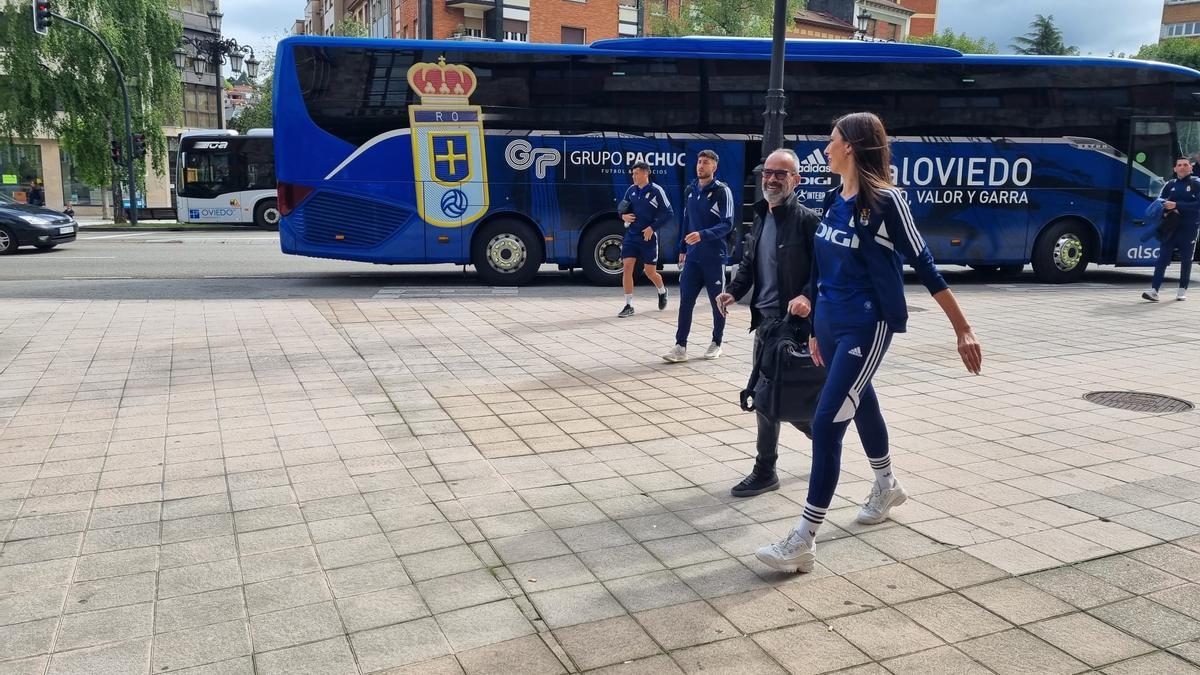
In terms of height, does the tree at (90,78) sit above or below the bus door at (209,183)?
above

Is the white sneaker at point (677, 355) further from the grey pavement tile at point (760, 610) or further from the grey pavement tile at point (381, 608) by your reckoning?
the grey pavement tile at point (381, 608)

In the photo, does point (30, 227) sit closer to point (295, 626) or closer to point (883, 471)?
point (295, 626)

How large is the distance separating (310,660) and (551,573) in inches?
41.6

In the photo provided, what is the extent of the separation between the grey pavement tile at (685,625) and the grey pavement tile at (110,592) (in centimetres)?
195

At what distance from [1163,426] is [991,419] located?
108 centimetres

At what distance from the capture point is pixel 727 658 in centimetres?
320

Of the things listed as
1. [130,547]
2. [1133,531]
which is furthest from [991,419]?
[130,547]

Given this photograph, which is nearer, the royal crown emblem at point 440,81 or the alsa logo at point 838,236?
the alsa logo at point 838,236

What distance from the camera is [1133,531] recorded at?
431 cm

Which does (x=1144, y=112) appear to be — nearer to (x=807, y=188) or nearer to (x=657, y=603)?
(x=807, y=188)

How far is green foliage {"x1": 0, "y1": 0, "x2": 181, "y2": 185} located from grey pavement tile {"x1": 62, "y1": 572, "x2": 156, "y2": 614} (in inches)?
1194

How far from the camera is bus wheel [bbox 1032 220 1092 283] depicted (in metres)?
15.3

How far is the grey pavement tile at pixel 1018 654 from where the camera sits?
3.13 metres

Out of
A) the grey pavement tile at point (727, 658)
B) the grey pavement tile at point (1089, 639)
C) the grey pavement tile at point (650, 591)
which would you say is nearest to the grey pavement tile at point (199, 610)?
the grey pavement tile at point (650, 591)
